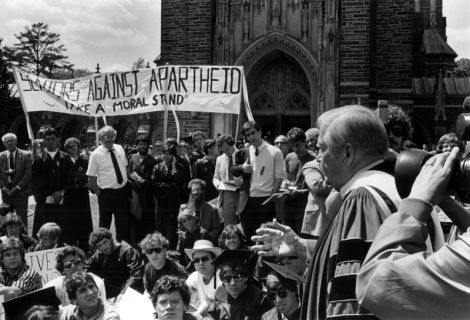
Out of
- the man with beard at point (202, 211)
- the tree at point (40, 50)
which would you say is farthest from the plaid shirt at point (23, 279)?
the tree at point (40, 50)

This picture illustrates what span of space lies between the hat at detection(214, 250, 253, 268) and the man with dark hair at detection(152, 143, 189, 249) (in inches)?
152

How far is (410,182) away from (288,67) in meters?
18.7

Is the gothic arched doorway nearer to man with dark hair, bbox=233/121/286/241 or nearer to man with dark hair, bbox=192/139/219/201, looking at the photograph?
man with dark hair, bbox=192/139/219/201

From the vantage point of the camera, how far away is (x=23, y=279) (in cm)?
646

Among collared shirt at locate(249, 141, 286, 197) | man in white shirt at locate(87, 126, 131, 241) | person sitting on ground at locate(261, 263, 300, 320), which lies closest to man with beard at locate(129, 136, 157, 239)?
man in white shirt at locate(87, 126, 131, 241)

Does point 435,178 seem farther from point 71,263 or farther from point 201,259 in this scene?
point 71,263

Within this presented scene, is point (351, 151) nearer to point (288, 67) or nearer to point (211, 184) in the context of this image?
point (211, 184)

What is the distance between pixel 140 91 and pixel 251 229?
3958 mm

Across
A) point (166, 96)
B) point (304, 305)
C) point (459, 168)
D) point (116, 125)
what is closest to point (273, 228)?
point (304, 305)

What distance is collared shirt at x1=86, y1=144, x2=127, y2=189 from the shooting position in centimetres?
941

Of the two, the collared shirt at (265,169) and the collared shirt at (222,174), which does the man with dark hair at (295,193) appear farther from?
the collared shirt at (222,174)

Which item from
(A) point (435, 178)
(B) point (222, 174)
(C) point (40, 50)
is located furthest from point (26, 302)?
(C) point (40, 50)

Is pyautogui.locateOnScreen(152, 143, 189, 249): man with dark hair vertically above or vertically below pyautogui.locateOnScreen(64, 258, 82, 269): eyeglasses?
above

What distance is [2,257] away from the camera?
6.73 m
